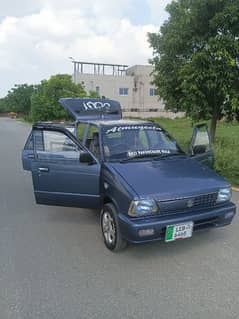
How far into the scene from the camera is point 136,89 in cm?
4838

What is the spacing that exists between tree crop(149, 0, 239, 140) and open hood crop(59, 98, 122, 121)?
262 centimetres

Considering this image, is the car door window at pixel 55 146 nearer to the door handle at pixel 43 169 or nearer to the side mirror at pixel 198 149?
the door handle at pixel 43 169

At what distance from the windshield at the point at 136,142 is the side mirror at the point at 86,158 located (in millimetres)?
215

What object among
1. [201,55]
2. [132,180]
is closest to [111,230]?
[132,180]

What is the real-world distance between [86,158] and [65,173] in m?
0.40

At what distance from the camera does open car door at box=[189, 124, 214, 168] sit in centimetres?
479

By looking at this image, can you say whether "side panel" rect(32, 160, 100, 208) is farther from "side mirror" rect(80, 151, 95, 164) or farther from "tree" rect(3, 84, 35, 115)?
"tree" rect(3, 84, 35, 115)

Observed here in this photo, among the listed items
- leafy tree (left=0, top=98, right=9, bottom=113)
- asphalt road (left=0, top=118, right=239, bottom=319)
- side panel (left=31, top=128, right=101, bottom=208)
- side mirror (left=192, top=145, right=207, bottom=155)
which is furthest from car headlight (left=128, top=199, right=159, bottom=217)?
leafy tree (left=0, top=98, right=9, bottom=113)

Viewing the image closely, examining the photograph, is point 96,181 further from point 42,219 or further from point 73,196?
point 42,219

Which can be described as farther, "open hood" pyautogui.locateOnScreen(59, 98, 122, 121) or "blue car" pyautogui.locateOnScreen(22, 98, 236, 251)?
"open hood" pyautogui.locateOnScreen(59, 98, 122, 121)

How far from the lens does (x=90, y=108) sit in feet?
20.9

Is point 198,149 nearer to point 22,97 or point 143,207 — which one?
point 143,207

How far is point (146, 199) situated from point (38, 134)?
2297 mm

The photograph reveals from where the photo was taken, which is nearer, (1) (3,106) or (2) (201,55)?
(2) (201,55)
